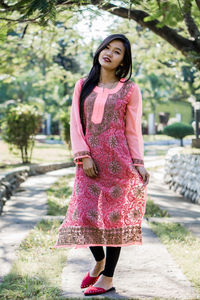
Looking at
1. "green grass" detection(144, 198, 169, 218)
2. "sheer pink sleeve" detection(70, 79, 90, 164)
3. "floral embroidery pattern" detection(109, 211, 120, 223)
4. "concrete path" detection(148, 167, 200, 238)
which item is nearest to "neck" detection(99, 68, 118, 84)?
"sheer pink sleeve" detection(70, 79, 90, 164)

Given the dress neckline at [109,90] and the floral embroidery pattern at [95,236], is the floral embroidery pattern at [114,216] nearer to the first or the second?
the floral embroidery pattern at [95,236]

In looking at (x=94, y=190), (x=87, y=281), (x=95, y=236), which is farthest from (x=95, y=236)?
(x=87, y=281)

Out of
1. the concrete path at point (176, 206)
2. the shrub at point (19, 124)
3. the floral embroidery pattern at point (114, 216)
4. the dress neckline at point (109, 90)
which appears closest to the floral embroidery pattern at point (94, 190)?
the floral embroidery pattern at point (114, 216)

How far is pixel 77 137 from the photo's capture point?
2865 mm

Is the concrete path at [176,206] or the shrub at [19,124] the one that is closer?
the concrete path at [176,206]

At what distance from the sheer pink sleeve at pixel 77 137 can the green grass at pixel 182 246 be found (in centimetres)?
125

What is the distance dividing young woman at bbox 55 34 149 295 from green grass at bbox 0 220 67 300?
1.10ft

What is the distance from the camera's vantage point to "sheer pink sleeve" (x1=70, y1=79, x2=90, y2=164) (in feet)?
9.25

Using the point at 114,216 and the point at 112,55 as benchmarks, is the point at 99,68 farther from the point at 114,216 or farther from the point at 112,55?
the point at 114,216

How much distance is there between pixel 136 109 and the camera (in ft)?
9.44

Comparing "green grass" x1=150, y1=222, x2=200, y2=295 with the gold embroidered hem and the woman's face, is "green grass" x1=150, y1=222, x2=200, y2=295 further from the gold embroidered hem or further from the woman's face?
the woman's face

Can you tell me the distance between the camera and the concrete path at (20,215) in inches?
158

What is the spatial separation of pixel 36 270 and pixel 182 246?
1.51 meters

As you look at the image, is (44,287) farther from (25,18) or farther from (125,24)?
(125,24)
